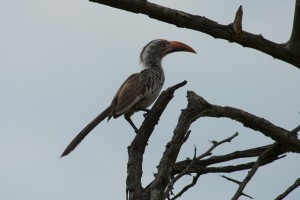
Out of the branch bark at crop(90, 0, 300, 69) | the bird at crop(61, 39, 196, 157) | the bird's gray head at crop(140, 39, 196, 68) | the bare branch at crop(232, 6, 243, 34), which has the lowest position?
the branch bark at crop(90, 0, 300, 69)

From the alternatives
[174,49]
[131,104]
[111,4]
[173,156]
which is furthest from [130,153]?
[174,49]

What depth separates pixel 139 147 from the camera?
468 centimetres

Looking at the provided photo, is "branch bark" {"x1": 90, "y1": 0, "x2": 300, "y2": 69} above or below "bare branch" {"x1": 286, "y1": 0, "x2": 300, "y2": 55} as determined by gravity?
below

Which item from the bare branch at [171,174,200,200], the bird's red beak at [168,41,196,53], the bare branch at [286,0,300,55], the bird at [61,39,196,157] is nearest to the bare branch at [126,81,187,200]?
the bare branch at [171,174,200,200]

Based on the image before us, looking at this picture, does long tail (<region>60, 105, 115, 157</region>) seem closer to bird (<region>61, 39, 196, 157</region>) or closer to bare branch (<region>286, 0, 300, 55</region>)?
bird (<region>61, 39, 196, 157</region>)

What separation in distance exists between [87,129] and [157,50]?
282cm

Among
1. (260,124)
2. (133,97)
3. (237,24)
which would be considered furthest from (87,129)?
(237,24)

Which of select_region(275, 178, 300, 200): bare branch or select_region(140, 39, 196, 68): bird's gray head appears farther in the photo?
select_region(140, 39, 196, 68): bird's gray head

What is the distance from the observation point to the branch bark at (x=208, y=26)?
4130mm

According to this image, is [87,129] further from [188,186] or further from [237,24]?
[237,24]

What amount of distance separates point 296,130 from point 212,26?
1181 millimetres

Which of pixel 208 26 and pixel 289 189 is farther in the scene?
pixel 289 189

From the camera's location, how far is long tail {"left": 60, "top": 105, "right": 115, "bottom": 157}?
21.3ft

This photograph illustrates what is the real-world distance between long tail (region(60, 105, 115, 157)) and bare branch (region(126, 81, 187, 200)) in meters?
1.78
